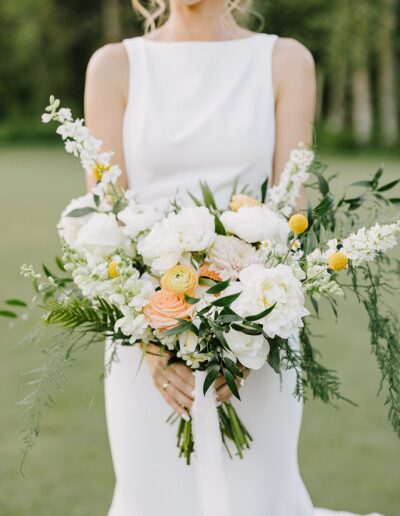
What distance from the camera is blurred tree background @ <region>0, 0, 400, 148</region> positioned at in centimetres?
2178

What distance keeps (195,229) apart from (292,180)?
1.50ft

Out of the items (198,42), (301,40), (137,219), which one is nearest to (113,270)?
(137,219)

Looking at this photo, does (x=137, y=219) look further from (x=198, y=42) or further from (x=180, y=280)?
(x=198, y=42)

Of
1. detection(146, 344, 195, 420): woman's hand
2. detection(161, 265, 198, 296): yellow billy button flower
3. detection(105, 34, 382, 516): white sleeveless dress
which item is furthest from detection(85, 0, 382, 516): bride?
detection(161, 265, 198, 296): yellow billy button flower

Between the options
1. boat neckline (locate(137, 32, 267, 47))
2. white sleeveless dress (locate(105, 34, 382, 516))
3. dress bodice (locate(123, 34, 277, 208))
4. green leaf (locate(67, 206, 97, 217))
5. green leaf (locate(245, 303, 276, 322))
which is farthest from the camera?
boat neckline (locate(137, 32, 267, 47))

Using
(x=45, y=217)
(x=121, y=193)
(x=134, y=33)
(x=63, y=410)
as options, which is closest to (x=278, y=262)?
(x=121, y=193)

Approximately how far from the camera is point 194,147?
2.87 metres

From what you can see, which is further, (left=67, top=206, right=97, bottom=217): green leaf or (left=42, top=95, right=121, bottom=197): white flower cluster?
(left=67, top=206, right=97, bottom=217): green leaf

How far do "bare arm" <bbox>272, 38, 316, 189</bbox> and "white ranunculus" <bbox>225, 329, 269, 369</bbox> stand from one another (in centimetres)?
81

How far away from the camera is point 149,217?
2391 millimetres

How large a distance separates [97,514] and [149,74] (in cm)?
206

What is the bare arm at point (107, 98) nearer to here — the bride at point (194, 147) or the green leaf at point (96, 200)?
the bride at point (194, 147)

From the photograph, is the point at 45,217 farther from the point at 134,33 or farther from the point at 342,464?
the point at 134,33

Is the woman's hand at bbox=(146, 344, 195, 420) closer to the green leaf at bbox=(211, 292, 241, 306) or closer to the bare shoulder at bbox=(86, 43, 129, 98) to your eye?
the green leaf at bbox=(211, 292, 241, 306)
